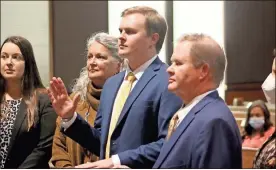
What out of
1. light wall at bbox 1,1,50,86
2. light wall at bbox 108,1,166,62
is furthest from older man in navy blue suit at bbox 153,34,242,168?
light wall at bbox 1,1,50,86

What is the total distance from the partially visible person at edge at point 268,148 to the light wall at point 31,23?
0.96 meters

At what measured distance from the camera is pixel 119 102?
75.0 inches

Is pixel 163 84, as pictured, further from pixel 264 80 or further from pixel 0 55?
pixel 0 55

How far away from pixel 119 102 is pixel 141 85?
0.11 metres

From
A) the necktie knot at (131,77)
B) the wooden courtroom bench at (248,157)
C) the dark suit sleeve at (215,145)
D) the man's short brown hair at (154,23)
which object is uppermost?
the man's short brown hair at (154,23)

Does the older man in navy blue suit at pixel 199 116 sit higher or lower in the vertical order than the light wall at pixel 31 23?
lower

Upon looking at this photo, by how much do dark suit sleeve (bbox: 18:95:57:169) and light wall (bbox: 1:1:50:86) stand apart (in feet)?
0.62

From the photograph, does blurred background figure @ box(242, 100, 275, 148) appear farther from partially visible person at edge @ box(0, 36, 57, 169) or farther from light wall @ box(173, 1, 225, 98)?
partially visible person at edge @ box(0, 36, 57, 169)

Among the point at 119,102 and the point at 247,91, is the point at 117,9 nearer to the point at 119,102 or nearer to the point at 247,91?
the point at 119,102

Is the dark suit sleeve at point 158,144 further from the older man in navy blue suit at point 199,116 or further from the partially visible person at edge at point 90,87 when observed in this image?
the partially visible person at edge at point 90,87

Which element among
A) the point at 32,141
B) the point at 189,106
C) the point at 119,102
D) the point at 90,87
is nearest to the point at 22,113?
the point at 32,141

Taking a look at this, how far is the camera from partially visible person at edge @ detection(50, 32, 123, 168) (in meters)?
1.99

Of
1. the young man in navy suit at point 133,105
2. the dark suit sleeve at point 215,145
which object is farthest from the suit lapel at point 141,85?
the dark suit sleeve at point 215,145

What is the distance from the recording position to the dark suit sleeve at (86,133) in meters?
1.88
